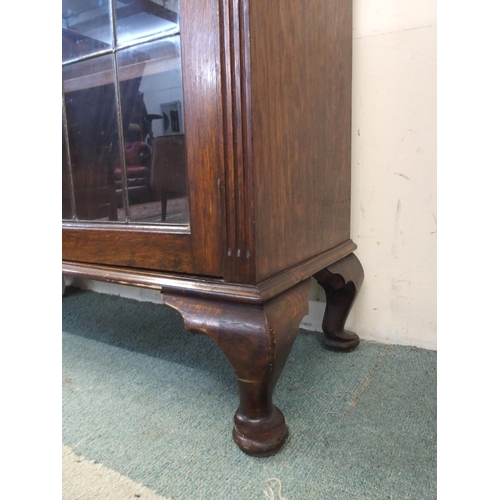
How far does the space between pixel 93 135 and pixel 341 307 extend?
1.86ft

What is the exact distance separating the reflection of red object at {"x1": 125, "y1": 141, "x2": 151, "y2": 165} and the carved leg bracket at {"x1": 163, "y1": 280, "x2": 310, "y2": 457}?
9.3 inches

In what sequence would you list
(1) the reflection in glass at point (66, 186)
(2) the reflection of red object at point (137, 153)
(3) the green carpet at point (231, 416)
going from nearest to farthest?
(3) the green carpet at point (231, 416) < (2) the reflection of red object at point (137, 153) < (1) the reflection in glass at point (66, 186)

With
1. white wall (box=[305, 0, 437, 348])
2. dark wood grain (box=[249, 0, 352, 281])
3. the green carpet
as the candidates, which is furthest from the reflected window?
white wall (box=[305, 0, 437, 348])

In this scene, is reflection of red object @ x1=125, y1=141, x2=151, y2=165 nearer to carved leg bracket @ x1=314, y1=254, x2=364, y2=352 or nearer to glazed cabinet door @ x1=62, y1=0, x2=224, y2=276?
glazed cabinet door @ x1=62, y1=0, x2=224, y2=276

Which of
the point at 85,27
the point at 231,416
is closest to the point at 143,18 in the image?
the point at 85,27

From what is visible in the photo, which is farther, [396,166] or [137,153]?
[396,166]

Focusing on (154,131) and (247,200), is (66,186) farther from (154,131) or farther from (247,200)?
(247,200)

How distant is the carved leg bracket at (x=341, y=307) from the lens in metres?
0.82

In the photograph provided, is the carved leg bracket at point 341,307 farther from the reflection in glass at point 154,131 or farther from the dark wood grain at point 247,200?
the reflection in glass at point 154,131

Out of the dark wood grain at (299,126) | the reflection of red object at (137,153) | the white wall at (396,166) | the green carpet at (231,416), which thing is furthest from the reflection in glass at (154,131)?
the white wall at (396,166)

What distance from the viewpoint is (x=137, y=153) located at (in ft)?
2.09
